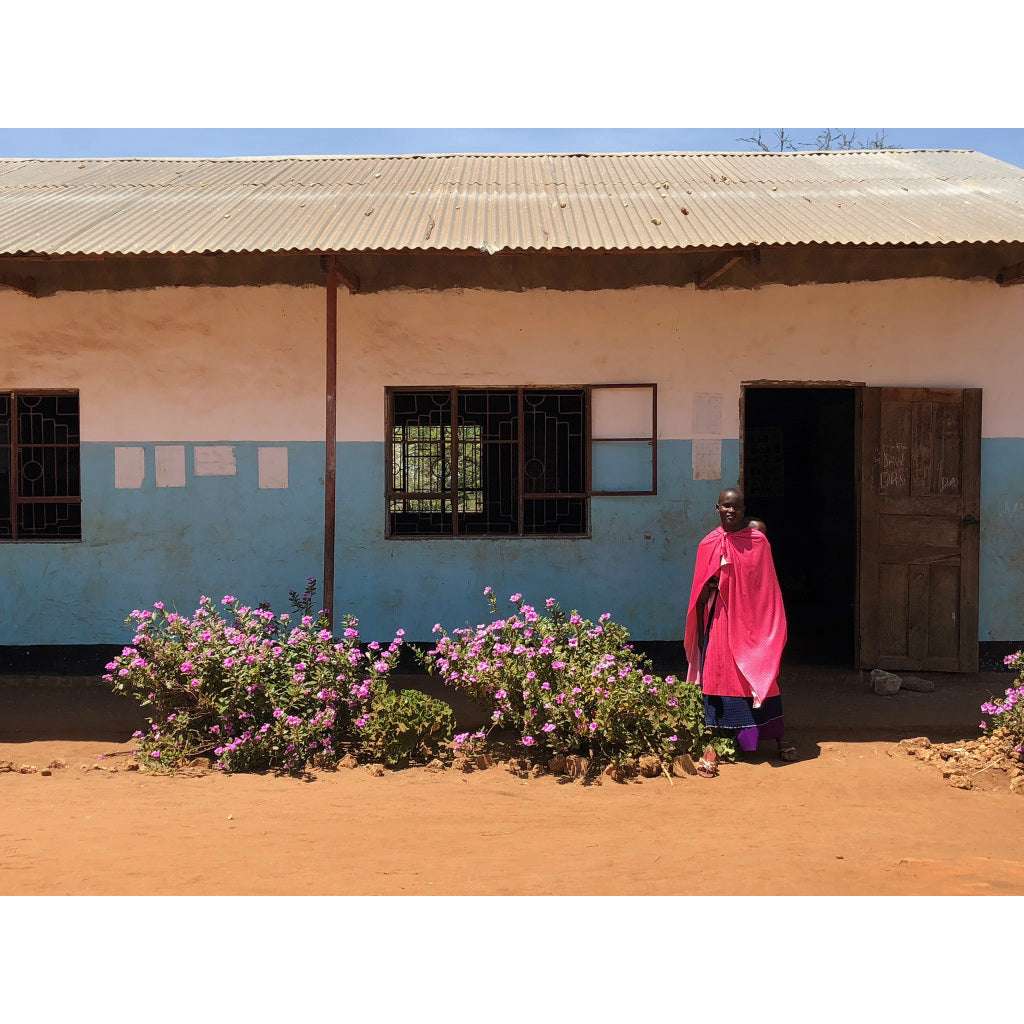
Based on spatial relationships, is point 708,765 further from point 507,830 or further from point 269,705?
point 269,705

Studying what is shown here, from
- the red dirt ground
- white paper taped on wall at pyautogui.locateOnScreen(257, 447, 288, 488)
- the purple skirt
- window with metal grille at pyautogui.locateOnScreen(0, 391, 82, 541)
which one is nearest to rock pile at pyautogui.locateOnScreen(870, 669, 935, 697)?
the red dirt ground

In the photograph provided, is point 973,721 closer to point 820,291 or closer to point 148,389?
point 820,291

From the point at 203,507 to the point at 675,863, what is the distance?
448 centimetres

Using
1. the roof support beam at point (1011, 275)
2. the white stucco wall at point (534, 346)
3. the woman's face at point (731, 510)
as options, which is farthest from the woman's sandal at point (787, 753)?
the roof support beam at point (1011, 275)

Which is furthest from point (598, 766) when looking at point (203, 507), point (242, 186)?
point (242, 186)

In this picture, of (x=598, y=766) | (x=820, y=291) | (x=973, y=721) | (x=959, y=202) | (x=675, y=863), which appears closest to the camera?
(x=675, y=863)

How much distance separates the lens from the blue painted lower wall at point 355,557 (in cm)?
653

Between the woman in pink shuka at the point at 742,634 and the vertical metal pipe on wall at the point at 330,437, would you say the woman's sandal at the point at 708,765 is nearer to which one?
the woman in pink shuka at the point at 742,634

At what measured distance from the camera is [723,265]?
234 inches

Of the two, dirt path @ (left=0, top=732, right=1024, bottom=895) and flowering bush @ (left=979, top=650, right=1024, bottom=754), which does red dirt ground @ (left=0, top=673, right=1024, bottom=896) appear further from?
flowering bush @ (left=979, top=650, right=1024, bottom=754)

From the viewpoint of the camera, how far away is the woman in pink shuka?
16.0 feet

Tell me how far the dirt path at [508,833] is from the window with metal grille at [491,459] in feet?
7.95

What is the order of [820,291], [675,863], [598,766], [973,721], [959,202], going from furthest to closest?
[820,291] < [959,202] < [973,721] < [598,766] < [675,863]

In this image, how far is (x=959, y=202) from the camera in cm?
608
